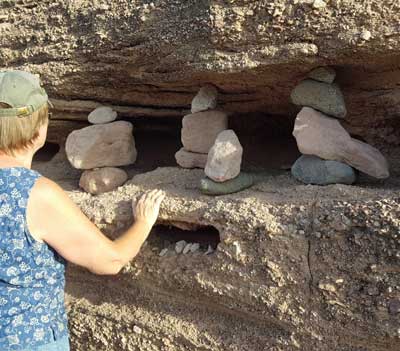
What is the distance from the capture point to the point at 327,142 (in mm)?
1903

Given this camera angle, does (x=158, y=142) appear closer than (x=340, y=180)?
No

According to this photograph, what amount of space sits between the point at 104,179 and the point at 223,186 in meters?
Answer: 0.54

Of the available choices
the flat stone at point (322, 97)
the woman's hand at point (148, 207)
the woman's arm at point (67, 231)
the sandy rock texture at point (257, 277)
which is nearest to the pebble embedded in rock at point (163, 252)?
the sandy rock texture at point (257, 277)

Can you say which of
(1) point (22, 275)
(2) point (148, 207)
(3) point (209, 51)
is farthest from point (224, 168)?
(1) point (22, 275)

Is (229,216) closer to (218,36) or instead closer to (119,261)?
(119,261)

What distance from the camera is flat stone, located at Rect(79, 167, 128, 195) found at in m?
2.22

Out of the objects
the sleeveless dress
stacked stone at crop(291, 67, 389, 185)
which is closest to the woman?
the sleeveless dress

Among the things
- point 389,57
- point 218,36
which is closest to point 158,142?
point 218,36

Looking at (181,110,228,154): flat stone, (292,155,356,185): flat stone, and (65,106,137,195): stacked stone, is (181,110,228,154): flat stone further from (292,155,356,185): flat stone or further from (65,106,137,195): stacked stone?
(292,155,356,185): flat stone

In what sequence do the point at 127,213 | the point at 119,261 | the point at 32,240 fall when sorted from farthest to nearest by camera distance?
the point at 127,213 → the point at 119,261 → the point at 32,240

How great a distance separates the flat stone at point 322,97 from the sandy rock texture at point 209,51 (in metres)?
0.06

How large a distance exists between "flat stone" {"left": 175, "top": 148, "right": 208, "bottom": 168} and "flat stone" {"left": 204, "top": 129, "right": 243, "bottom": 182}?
0.23m

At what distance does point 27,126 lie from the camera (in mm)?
1370

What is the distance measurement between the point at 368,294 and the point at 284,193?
1.43 ft
